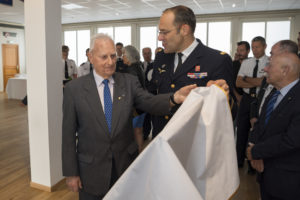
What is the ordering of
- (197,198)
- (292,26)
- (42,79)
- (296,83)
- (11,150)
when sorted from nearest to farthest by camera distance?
1. (197,198)
2. (296,83)
3. (42,79)
4. (11,150)
5. (292,26)

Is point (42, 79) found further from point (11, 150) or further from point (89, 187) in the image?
point (11, 150)

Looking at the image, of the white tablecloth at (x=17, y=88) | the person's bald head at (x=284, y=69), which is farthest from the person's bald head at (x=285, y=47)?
the white tablecloth at (x=17, y=88)

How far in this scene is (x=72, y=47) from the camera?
13.6 metres

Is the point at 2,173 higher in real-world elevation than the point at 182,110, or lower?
lower

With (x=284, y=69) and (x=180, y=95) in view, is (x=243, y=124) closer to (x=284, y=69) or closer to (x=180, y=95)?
(x=284, y=69)

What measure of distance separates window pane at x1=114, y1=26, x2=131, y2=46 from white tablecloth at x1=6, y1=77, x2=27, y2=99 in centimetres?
469

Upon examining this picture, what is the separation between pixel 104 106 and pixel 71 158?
0.40 m

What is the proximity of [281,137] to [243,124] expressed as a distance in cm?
214

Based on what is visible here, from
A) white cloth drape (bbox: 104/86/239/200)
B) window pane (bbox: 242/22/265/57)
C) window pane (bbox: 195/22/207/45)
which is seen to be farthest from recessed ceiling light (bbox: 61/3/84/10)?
white cloth drape (bbox: 104/86/239/200)

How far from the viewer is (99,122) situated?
154cm

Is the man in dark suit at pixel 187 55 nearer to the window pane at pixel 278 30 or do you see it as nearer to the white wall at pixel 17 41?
the window pane at pixel 278 30

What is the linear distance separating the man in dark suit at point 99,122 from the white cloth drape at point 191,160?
506mm

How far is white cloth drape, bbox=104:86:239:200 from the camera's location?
79 cm

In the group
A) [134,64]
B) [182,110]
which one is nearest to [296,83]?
[182,110]
